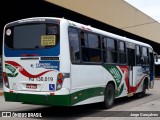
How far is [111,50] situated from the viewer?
1278 cm

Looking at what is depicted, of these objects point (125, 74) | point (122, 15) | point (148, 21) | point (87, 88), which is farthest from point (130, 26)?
point (87, 88)

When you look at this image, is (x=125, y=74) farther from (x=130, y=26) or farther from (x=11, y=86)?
(x=130, y=26)

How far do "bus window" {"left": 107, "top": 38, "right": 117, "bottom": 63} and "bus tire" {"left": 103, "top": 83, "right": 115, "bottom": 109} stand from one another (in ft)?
3.14

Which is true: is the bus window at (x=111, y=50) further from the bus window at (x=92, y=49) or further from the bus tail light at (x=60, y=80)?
the bus tail light at (x=60, y=80)

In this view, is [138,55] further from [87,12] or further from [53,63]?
[87,12]

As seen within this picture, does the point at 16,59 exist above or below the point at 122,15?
below

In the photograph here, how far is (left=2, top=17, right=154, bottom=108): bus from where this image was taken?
955 centimetres

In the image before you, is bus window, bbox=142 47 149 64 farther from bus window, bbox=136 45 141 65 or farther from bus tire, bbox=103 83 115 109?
bus tire, bbox=103 83 115 109

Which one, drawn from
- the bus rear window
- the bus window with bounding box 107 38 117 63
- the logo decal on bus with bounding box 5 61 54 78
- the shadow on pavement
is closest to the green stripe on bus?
the logo decal on bus with bounding box 5 61 54 78

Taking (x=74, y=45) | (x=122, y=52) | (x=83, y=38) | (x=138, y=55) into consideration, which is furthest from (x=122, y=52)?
(x=74, y=45)

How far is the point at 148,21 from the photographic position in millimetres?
44531

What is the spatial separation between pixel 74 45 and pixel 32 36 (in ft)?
Result: 4.10

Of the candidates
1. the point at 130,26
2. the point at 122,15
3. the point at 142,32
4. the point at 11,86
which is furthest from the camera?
the point at 142,32

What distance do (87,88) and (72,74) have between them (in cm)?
107
